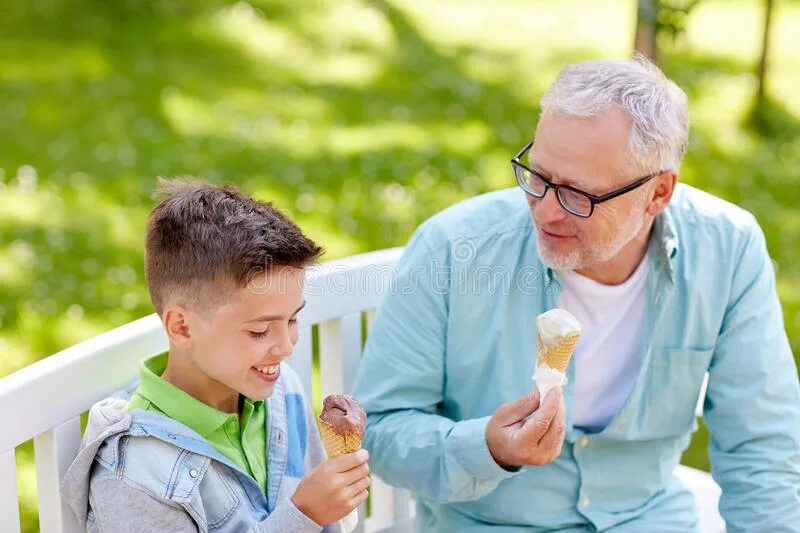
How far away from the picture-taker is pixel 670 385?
282 cm

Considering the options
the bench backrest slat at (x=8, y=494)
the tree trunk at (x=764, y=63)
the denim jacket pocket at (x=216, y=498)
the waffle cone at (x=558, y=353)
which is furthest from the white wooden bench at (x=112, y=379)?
the tree trunk at (x=764, y=63)

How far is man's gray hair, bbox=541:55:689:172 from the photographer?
102 inches

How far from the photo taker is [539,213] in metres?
2.61

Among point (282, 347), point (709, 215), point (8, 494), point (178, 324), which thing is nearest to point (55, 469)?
point (8, 494)

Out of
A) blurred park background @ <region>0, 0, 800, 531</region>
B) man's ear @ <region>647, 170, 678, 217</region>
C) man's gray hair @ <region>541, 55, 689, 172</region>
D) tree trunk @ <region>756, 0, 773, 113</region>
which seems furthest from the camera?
tree trunk @ <region>756, 0, 773, 113</region>

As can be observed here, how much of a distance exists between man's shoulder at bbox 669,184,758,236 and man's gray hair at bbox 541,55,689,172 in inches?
7.6

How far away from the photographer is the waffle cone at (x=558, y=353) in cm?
234

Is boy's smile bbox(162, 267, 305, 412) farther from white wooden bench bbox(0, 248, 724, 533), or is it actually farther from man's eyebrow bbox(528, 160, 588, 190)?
man's eyebrow bbox(528, 160, 588, 190)

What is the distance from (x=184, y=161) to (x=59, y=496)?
446 cm

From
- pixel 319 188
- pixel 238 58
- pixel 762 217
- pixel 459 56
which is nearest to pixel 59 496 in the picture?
pixel 319 188

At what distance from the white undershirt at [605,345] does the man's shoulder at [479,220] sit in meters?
0.21

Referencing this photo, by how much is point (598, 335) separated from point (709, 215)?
0.41m

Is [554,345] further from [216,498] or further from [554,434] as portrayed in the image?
[216,498]

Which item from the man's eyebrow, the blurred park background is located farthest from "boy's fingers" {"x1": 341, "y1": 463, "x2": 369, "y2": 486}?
the blurred park background
